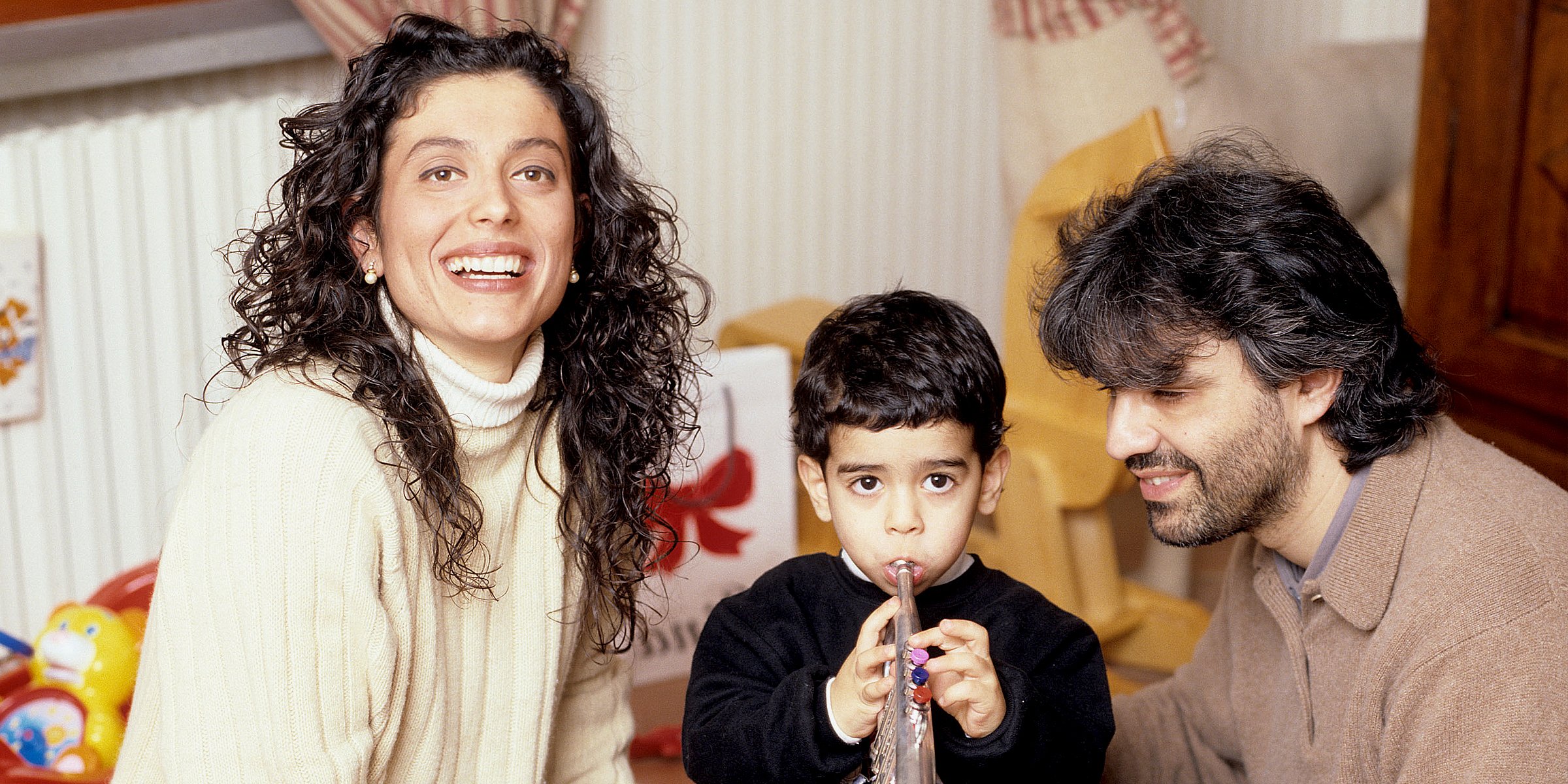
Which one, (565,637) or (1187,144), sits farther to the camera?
(1187,144)

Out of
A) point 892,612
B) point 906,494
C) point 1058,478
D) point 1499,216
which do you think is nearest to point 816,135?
point 1058,478

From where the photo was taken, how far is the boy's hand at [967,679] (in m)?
1.14

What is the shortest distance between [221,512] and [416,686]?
24 cm

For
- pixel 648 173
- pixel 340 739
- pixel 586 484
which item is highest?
pixel 648 173

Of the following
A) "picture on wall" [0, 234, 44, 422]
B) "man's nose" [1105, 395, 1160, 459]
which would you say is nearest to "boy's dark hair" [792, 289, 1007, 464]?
"man's nose" [1105, 395, 1160, 459]

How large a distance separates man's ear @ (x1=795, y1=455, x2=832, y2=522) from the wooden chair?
103 cm

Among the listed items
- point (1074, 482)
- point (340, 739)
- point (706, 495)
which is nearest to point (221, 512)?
point (340, 739)

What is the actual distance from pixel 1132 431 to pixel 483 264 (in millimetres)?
598

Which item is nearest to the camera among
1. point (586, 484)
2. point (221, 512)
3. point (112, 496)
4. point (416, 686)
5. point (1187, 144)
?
point (221, 512)

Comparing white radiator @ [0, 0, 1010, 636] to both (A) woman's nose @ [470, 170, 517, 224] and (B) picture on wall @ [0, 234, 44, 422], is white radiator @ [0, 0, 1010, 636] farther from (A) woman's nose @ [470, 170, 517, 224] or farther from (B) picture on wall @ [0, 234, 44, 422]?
(A) woman's nose @ [470, 170, 517, 224]

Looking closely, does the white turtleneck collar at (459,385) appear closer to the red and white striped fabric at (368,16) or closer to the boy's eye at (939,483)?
the boy's eye at (939,483)

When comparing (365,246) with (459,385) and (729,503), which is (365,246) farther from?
(729,503)

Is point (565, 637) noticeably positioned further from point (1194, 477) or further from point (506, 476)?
point (1194, 477)

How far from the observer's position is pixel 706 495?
234cm
